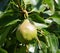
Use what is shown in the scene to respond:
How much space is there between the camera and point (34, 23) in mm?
1462

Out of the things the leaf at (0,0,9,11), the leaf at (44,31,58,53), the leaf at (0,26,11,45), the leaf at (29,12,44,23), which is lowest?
the leaf at (44,31,58,53)

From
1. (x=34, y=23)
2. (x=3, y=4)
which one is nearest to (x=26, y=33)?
(x=34, y=23)

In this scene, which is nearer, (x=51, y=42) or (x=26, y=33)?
(x=26, y=33)

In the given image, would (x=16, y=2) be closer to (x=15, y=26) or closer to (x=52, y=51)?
(x=15, y=26)

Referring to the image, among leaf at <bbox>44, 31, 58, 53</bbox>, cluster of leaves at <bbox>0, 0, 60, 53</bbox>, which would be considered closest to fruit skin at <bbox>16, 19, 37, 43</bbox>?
cluster of leaves at <bbox>0, 0, 60, 53</bbox>

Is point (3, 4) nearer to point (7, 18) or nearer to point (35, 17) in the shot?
point (7, 18)

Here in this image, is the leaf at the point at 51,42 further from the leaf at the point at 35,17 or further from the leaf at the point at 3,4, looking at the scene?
the leaf at the point at 3,4

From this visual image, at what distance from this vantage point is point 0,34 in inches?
57.9

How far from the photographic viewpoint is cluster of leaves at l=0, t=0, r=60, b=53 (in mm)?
1460

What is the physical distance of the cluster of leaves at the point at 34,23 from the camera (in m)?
1.46

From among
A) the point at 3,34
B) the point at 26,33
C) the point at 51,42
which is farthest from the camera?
the point at 51,42

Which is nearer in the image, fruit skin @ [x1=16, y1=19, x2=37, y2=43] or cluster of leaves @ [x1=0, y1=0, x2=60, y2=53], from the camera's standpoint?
fruit skin @ [x1=16, y1=19, x2=37, y2=43]

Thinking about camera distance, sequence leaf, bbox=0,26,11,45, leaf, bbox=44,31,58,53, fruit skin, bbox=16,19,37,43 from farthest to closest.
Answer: leaf, bbox=44,31,58,53, leaf, bbox=0,26,11,45, fruit skin, bbox=16,19,37,43

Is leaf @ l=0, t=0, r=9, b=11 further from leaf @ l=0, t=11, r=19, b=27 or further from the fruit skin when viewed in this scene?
the fruit skin
